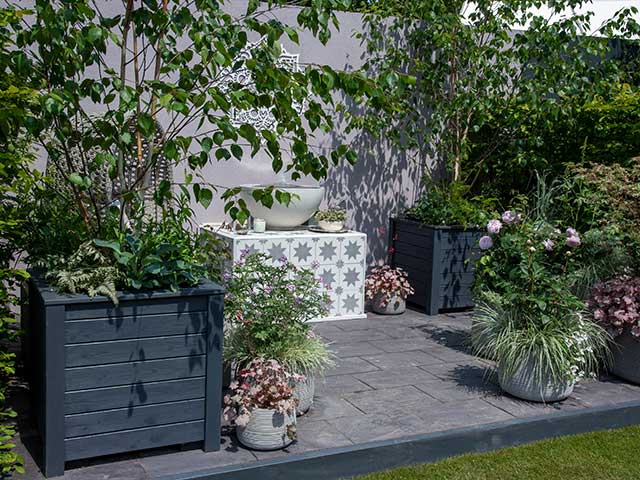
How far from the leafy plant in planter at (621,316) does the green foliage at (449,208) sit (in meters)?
1.64

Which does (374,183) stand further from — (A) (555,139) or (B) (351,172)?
(A) (555,139)

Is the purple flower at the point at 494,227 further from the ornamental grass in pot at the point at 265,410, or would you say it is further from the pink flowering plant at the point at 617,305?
the ornamental grass in pot at the point at 265,410

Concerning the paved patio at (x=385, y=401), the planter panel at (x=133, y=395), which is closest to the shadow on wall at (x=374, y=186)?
the paved patio at (x=385, y=401)

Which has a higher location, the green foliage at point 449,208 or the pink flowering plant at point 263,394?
the green foliage at point 449,208

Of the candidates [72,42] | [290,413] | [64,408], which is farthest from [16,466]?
[72,42]

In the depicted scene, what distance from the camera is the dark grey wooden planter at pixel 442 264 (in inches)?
245

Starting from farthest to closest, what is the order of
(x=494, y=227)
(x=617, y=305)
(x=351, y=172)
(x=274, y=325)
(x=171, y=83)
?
(x=351, y=172) < (x=494, y=227) < (x=617, y=305) < (x=274, y=325) < (x=171, y=83)

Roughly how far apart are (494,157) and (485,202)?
0.84 m

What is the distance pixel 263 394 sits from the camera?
10.9 ft

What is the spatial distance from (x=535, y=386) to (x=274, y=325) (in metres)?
1.56

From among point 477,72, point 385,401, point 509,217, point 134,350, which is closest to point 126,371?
point 134,350

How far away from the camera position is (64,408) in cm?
294

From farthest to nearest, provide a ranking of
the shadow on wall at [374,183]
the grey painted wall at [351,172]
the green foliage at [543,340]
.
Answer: the shadow on wall at [374,183] → the grey painted wall at [351,172] → the green foliage at [543,340]

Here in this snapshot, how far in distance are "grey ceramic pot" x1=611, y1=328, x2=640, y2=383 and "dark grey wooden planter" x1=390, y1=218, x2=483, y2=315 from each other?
170 centimetres
